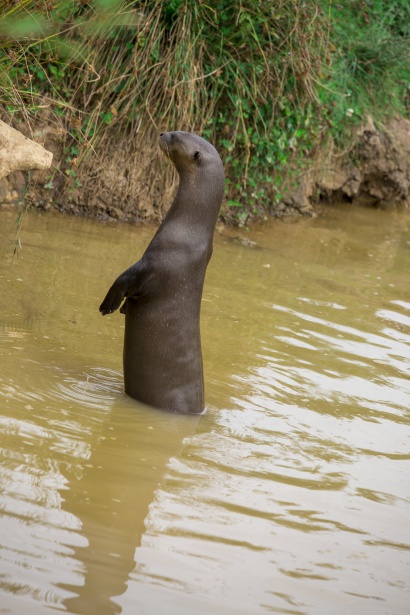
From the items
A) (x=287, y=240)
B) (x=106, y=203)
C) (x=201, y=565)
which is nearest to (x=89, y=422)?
(x=201, y=565)

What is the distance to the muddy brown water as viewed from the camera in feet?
A: 10.4

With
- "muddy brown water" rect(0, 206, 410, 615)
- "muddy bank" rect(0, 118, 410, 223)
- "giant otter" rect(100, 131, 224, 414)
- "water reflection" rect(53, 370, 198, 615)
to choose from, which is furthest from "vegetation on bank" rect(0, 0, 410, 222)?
"water reflection" rect(53, 370, 198, 615)

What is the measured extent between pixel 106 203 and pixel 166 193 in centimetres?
58

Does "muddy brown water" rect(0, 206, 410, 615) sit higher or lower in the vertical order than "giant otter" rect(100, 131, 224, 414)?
lower

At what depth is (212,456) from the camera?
4.33m

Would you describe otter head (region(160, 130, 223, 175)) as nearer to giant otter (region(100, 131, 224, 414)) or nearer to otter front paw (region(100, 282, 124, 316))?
giant otter (region(100, 131, 224, 414))

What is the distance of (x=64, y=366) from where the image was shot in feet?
16.5

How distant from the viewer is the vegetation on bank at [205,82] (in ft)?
26.8

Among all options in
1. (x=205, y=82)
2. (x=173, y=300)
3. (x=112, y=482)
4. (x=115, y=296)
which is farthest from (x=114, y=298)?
(x=205, y=82)

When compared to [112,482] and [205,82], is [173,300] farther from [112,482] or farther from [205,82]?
[205,82]

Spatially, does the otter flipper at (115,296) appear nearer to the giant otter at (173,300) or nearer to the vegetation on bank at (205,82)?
the giant otter at (173,300)

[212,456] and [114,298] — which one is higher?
[114,298]

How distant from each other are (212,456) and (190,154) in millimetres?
1637

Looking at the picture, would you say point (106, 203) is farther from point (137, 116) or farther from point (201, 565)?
point (201, 565)
